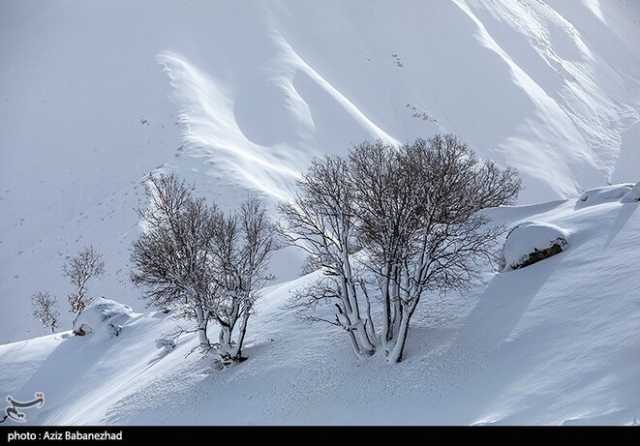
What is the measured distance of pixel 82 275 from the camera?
43.7 meters

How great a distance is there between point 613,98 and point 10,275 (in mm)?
106713

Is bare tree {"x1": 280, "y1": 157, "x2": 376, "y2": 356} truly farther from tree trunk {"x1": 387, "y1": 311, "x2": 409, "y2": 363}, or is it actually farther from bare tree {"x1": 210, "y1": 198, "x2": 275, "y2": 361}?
bare tree {"x1": 210, "y1": 198, "x2": 275, "y2": 361}

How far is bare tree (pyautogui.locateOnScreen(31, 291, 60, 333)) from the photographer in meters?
43.8

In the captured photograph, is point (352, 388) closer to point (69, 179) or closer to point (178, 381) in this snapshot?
point (178, 381)

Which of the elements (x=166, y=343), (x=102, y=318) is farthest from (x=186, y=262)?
(x=102, y=318)

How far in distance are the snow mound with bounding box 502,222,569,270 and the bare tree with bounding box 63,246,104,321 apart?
101ft

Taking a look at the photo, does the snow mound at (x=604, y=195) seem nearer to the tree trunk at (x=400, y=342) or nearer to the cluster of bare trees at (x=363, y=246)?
the cluster of bare trees at (x=363, y=246)

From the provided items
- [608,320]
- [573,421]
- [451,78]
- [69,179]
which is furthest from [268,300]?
[451,78]

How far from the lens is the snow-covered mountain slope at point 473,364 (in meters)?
14.2

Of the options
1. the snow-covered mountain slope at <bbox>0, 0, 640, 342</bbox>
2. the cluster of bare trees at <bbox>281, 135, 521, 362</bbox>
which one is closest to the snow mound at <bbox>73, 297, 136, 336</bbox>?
the snow-covered mountain slope at <bbox>0, 0, 640, 342</bbox>

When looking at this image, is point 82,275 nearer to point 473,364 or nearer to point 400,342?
point 400,342

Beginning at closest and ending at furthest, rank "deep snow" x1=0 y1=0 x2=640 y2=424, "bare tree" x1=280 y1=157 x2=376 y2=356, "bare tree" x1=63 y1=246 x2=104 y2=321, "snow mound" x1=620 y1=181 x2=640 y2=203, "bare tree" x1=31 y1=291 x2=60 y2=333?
"deep snow" x1=0 y1=0 x2=640 y2=424 → "bare tree" x1=280 y1=157 x2=376 y2=356 → "snow mound" x1=620 y1=181 x2=640 y2=203 → "bare tree" x1=63 y1=246 x2=104 y2=321 → "bare tree" x1=31 y1=291 x2=60 y2=333

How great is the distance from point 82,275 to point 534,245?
108 ft

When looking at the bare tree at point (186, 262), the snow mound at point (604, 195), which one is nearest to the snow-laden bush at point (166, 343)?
the bare tree at point (186, 262)
